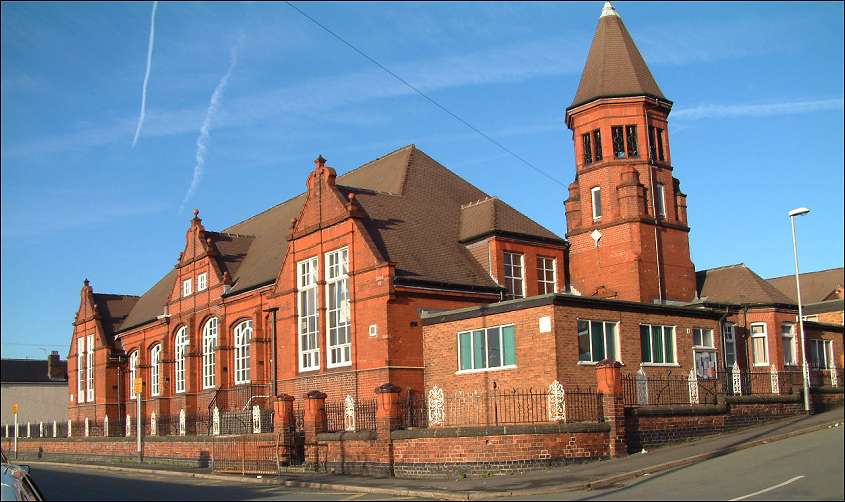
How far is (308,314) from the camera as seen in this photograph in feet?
122

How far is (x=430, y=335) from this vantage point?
32.3 meters

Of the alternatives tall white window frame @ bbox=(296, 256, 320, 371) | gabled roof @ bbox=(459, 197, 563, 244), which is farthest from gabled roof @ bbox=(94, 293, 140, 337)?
gabled roof @ bbox=(459, 197, 563, 244)

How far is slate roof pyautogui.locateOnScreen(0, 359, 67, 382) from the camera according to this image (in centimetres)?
8119

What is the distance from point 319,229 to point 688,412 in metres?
16.7

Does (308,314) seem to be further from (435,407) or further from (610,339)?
(610,339)

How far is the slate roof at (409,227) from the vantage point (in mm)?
34750

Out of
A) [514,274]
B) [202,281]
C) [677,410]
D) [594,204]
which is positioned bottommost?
[677,410]

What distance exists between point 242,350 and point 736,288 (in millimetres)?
24113

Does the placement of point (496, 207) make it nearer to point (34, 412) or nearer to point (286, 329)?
point (286, 329)

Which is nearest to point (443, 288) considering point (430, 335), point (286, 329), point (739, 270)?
point (430, 335)

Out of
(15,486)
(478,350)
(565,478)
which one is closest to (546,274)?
(478,350)

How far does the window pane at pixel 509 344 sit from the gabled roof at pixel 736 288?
11835 millimetres

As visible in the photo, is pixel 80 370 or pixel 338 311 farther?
pixel 80 370

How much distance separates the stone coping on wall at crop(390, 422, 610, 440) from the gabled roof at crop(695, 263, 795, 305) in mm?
14228
